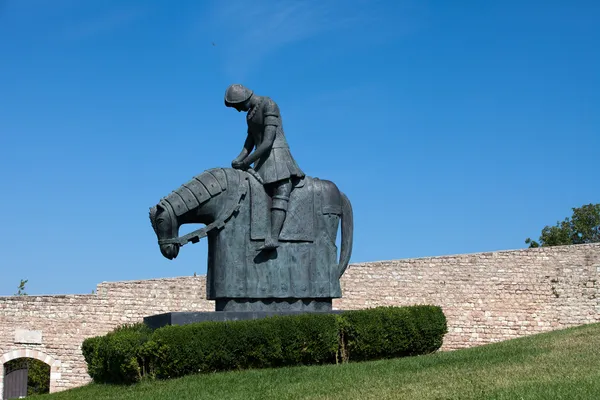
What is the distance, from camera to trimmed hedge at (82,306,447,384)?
9375 mm

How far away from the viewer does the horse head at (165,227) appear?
10.2 meters

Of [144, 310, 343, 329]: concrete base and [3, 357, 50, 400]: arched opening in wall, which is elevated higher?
[144, 310, 343, 329]: concrete base

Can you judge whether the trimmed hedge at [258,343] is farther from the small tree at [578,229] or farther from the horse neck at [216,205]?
the small tree at [578,229]

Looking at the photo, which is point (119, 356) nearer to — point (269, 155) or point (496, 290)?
point (269, 155)

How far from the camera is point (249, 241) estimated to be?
407 inches

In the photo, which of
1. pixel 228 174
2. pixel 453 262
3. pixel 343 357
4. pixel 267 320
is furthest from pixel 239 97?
pixel 453 262

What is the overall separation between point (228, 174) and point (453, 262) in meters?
13.1

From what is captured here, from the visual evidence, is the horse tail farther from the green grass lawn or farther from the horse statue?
the green grass lawn

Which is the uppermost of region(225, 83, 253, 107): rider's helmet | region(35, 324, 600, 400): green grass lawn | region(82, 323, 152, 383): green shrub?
region(225, 83, 253, 107): rider's helmet

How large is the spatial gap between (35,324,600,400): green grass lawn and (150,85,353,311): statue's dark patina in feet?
4.29

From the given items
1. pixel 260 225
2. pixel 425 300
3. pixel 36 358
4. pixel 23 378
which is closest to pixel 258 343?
pixel 260 225

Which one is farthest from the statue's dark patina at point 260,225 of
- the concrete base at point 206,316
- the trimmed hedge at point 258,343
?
the trimmed hedge at point 258,343

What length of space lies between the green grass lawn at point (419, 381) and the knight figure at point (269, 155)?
82.5 inches

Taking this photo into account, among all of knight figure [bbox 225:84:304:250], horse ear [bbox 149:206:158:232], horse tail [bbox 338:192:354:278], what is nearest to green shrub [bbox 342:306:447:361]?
horse tail [bbox 338:192:354:278]
